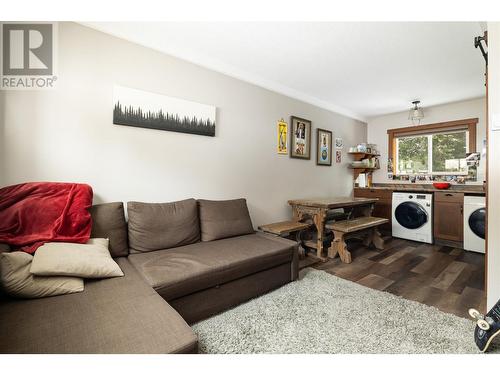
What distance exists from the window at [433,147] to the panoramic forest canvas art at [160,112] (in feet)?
13.2

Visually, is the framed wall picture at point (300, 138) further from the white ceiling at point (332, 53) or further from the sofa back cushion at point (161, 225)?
the sofa back cushion at point (161, 225)

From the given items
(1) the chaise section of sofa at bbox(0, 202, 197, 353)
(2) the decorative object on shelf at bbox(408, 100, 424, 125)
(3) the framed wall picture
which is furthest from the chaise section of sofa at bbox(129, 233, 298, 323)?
(2) the decorative object on shelf at bbox(408, 100, 424, 125)

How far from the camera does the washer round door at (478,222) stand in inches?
125

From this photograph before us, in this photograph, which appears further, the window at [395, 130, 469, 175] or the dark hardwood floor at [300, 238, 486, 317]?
the window at [395, 130, 469, 175]

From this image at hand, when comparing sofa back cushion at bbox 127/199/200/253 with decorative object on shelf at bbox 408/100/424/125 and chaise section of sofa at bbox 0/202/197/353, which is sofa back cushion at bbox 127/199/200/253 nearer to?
chaise section of sofa at bbox 0/202/197/353

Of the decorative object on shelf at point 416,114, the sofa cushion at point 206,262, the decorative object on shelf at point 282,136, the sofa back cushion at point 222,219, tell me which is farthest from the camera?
the decorative object on shelf at point 416,114

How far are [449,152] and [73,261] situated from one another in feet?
18.0

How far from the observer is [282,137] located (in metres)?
3.36

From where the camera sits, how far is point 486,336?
132cm

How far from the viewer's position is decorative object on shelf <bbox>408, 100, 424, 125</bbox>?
4066 millimetres

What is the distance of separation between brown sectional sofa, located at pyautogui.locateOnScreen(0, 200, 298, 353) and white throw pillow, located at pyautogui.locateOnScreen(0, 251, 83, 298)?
4 centimetres

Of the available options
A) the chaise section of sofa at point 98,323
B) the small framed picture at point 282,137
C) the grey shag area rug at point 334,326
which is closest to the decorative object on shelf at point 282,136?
the small framed picture at point 282,137

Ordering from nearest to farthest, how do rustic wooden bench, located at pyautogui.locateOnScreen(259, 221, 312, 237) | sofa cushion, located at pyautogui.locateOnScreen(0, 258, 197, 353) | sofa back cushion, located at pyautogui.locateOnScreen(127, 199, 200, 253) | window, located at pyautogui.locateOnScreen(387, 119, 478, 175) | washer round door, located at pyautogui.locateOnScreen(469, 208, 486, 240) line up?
sofa cushion, located at pyautogui.locateOnScreen(0, 258, 197, 353), sofa back cushion, located at pyautogui.locateOnScreen(127, 199, 200, 253), rustic wooden bench, located at pyautogui.locateOnScreen(259, 221, 312, 237), washer round door, located at pyautogui.locateOnScreen(469, 208, 486, 240), window, located at pyautogui.locateOnScreen(387, 119, 478, 175)

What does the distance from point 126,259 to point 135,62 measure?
5.80ft
